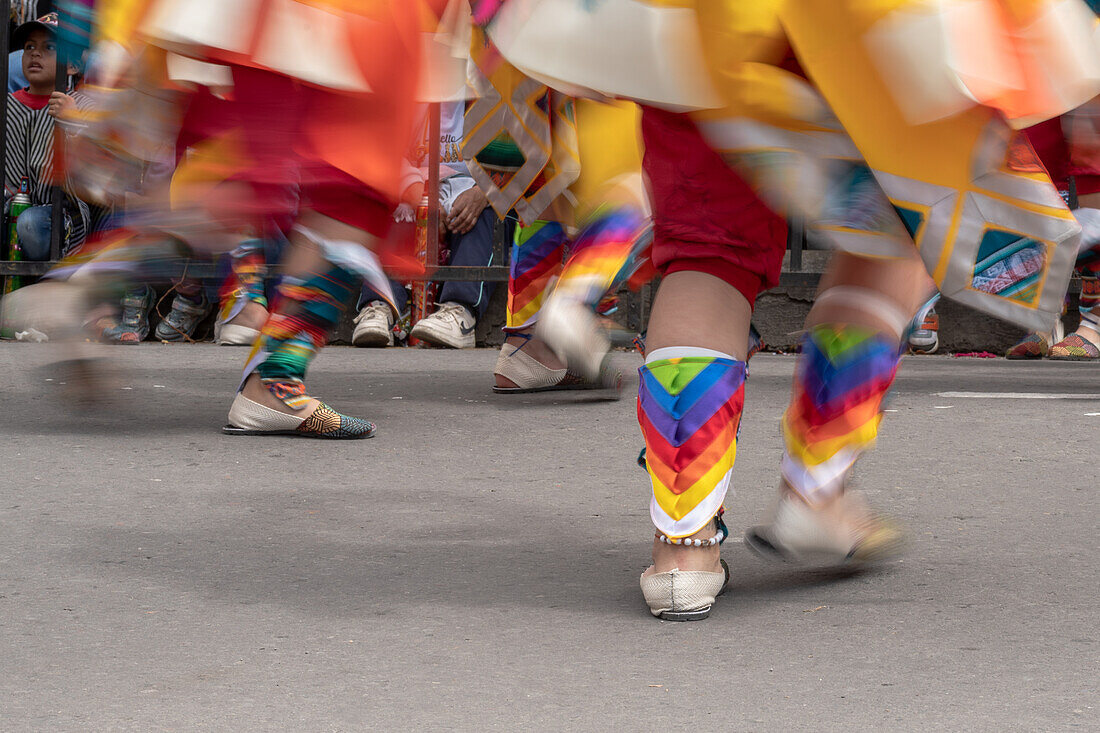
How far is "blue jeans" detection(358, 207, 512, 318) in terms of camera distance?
6.30 metres

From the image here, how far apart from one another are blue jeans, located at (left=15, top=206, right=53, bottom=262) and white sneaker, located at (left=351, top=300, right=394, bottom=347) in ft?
4.96

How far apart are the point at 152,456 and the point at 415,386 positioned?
1563 mm

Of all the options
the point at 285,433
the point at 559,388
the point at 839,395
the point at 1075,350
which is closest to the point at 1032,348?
the point at 1075,350

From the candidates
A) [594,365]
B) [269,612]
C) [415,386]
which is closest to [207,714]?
[269,612]

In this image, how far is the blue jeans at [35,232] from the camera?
6570 millimetres

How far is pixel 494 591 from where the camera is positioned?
207cm

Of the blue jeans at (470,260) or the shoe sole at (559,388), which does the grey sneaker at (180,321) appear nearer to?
the blue jeans at (470,260)

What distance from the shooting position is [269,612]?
1937 mm

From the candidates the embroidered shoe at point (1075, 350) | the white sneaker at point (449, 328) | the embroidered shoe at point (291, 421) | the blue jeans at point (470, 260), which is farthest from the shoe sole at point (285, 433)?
the embroidered shoe at point (1075, 350)

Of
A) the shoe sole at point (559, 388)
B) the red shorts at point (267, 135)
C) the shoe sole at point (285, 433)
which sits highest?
the red shorts at point (267, 135)

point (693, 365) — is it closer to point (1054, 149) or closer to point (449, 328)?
point (1054, 149)

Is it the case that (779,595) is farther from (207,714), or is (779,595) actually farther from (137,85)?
(137,85)

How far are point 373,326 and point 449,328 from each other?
0.32 m

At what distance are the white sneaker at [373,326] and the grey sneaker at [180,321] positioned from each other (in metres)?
0.79
